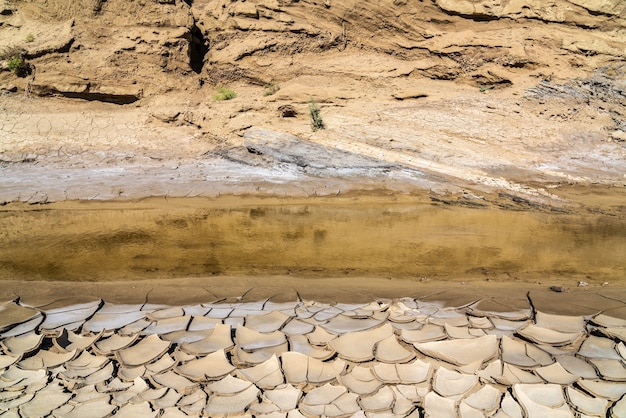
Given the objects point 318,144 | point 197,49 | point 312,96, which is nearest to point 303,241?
point 318,144

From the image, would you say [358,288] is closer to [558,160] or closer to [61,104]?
[558,160]

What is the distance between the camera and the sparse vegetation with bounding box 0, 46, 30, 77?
31.7 feet

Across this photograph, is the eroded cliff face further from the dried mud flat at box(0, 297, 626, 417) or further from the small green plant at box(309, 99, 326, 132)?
the dried mud flat at box(0, 297, 626, 417)

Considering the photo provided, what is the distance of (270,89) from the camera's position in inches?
400

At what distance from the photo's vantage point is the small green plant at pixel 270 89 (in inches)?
391

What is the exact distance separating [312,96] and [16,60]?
5.75 meters

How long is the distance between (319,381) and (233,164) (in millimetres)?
5887

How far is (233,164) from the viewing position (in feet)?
26.2

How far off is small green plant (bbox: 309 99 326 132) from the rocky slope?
0.56 feet

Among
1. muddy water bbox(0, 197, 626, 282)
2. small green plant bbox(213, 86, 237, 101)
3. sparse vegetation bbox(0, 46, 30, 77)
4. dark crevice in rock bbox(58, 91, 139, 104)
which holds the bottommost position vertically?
muddy water bbox(0, 197, 626, 282)

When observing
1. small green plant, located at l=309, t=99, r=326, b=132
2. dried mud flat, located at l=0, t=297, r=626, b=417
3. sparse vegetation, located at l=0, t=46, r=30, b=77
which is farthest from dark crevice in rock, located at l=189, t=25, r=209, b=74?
dried mud flat, located at l=0, t=297, r=626, b=417

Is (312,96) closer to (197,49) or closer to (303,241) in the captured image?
(197,49)

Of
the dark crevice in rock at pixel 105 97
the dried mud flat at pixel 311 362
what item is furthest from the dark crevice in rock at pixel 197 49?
the dried mud flat at pixel 311 362

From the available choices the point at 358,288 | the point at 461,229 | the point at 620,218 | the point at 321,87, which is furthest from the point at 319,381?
the point at 321,87
